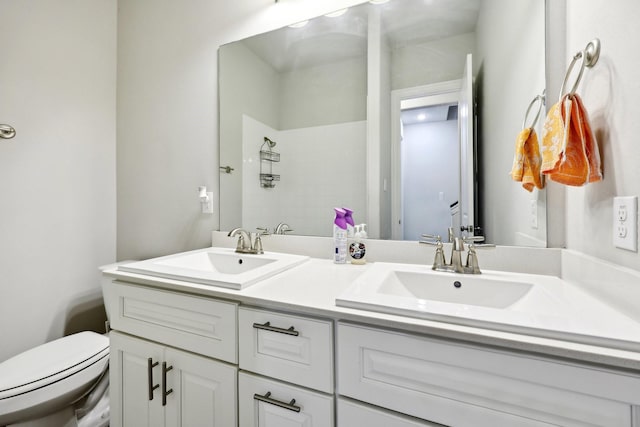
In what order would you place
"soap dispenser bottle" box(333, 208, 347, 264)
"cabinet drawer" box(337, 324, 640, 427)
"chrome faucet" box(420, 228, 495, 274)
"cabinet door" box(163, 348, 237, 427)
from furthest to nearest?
"soap dispenser bottle" box(333, 208, 347, 264) < "chrome faucet" box(420, 228, 495, 274) < "cabinet door" box(163, 348, 237, 427) < "cabinet drawer" box(337, 324, 640, 427)

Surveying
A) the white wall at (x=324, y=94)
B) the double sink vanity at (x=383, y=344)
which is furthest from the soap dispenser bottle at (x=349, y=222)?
the white wall at (x=324, y=94)

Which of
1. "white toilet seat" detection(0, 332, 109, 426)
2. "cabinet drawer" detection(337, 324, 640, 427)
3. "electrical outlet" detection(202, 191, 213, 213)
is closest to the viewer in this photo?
"cabinet drawer" detection(337, 324, 640, 427)

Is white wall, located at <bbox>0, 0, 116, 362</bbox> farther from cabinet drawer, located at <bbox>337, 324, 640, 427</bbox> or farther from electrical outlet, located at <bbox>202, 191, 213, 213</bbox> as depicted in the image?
cabinet drawer, located at <bbox>337, 324, 640, 427</bbox>

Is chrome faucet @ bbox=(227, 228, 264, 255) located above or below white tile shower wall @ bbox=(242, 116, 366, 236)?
below

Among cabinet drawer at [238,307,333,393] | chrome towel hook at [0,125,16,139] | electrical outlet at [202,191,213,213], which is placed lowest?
cabinet drawer at [238,307,333,393]

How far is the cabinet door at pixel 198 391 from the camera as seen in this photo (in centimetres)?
81

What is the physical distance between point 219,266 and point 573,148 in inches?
53.8

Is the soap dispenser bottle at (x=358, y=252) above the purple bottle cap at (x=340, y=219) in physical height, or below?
below

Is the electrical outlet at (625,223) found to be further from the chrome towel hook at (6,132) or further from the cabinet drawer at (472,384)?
the chrome towel hook at (6,132)

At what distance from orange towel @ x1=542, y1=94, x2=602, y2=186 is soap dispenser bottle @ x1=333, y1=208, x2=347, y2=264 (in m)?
0.69

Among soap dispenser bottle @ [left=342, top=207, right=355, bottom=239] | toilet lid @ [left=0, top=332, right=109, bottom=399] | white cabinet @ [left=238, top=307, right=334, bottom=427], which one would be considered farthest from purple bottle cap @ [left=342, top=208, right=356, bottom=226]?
toilet lid @ [left=0, top=332, right=109, bottom=399]

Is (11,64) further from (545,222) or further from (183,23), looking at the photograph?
(545,222)

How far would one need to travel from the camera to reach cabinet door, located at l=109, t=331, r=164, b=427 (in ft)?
3.11

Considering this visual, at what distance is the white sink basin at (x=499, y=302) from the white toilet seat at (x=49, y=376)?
1.29 m
